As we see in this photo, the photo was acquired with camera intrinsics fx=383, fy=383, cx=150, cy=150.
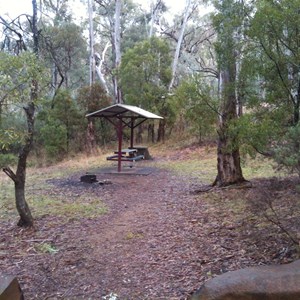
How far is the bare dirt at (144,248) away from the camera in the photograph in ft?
12.9

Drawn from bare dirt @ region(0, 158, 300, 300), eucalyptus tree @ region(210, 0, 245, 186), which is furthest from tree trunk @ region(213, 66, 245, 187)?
bare dirt @ region(0, 158, 300, 300)

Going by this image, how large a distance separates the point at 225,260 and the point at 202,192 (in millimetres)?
4182

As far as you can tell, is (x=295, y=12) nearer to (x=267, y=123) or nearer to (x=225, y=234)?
(x=267, y=123)

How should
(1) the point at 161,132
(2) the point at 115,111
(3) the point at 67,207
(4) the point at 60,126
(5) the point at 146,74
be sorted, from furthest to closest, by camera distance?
(1) the point at 161,132
(5) the point at 146,74
(4) the point at 60,126
(2) the point at 115,111
(3) the point at 67,207

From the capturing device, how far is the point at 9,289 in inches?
134

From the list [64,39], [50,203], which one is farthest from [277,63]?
[64,39]

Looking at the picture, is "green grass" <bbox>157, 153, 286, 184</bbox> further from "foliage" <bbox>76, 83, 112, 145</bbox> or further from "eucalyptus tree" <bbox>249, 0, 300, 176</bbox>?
"foliage" <bbox>76, 83, 112, 145</bbox>

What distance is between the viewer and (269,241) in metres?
4.46

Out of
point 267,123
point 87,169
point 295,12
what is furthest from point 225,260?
point 87,169

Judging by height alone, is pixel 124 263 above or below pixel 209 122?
below

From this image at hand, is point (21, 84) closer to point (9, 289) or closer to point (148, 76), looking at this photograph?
point (9, 289)

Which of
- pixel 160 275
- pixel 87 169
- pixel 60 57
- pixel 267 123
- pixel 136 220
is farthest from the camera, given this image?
pixel 60 57

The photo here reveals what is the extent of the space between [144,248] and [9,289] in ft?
6.47

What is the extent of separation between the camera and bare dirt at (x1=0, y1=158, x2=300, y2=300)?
12.9 ft
